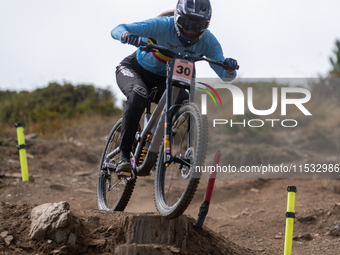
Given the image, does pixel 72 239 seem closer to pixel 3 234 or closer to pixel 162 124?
pixel 3 234

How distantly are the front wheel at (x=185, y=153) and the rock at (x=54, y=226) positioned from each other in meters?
0.88

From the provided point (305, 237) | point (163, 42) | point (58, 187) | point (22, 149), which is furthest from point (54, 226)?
point (22, 149)

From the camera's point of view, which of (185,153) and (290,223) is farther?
(290,223)

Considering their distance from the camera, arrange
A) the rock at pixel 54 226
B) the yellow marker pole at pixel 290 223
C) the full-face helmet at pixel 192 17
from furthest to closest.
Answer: the yellow marker pole at pixel 290 223 → the full-face helmet at pixel 192 17 → the rock at pixel 54 226

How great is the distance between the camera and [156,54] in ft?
14.7

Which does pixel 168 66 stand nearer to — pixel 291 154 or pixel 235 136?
pixel 291 154

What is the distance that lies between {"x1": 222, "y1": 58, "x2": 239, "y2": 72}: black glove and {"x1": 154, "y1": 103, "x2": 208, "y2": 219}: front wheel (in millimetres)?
605

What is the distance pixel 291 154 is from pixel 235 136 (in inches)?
90.0

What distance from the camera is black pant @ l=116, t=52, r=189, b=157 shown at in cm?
433

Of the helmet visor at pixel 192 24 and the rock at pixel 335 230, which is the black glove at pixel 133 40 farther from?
the rock at pixel 335 230

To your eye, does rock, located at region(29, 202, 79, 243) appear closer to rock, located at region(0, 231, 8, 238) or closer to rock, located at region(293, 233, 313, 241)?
rock, located at region(0, 231, 8, 238)

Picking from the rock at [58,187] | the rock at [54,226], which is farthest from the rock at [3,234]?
the rock at [58,187]

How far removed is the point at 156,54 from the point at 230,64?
0.84 meters

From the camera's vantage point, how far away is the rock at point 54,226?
3861mm
